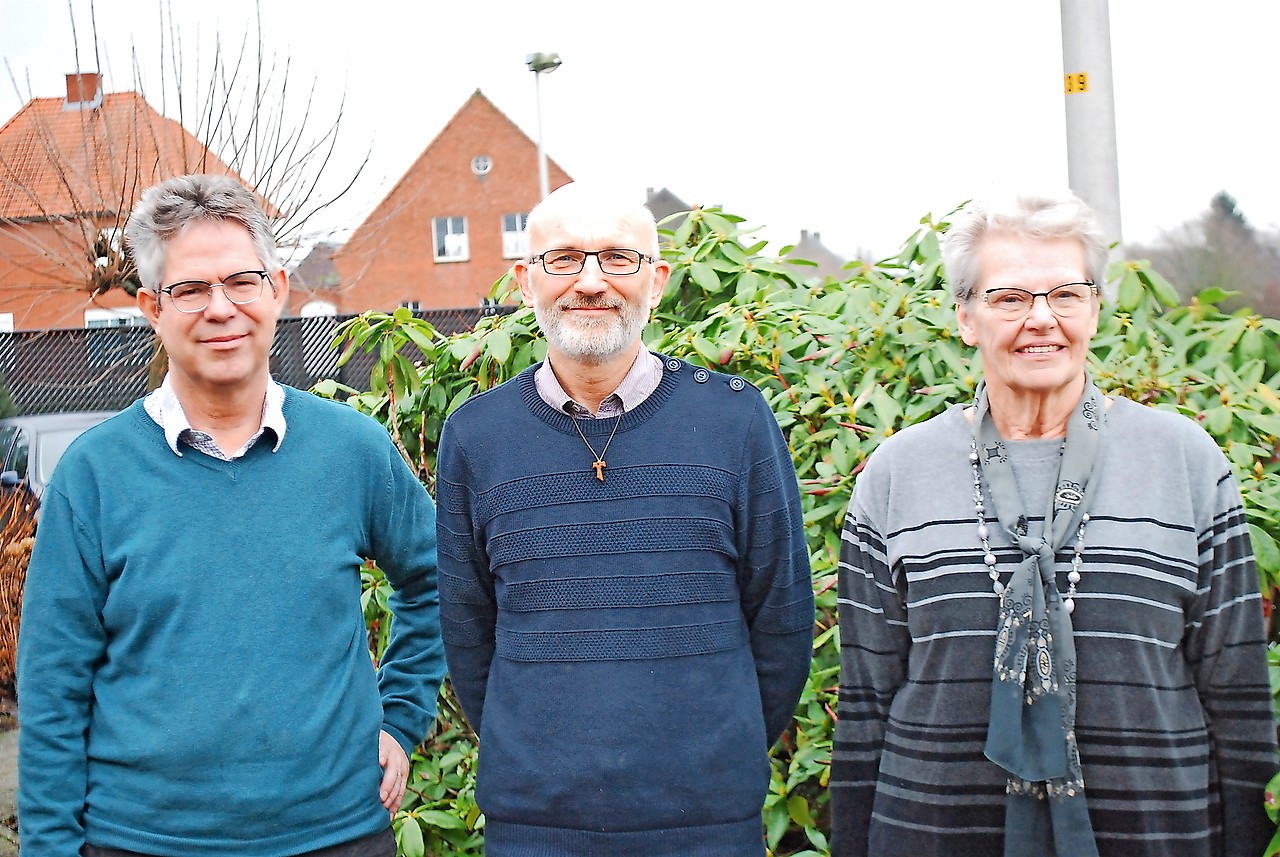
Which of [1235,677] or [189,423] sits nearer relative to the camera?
[1235,677]

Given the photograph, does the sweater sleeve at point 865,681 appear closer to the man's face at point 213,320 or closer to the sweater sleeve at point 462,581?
the sweater sleeve at point 462,581

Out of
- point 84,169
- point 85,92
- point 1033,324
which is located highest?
point 85,92

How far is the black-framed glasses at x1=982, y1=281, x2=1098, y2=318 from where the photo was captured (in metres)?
2.15

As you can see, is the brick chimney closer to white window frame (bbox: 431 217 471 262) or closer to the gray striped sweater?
the gray striped sweater

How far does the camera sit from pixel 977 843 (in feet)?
6.93

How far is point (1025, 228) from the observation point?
218cm

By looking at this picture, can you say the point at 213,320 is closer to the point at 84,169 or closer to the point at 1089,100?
the point at 1089,100

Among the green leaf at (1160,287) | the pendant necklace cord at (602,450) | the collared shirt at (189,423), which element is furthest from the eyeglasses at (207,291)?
the green leaf at (1160,287)

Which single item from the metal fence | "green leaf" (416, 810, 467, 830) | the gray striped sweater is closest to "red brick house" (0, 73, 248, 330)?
the metal fence

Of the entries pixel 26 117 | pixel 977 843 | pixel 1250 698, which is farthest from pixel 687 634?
pixel 26 117

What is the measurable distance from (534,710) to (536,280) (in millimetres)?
802

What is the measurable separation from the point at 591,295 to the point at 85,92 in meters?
10.5

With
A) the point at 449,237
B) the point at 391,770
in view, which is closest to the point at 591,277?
the point at 391,770

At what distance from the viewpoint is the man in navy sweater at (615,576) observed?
2166 mm
